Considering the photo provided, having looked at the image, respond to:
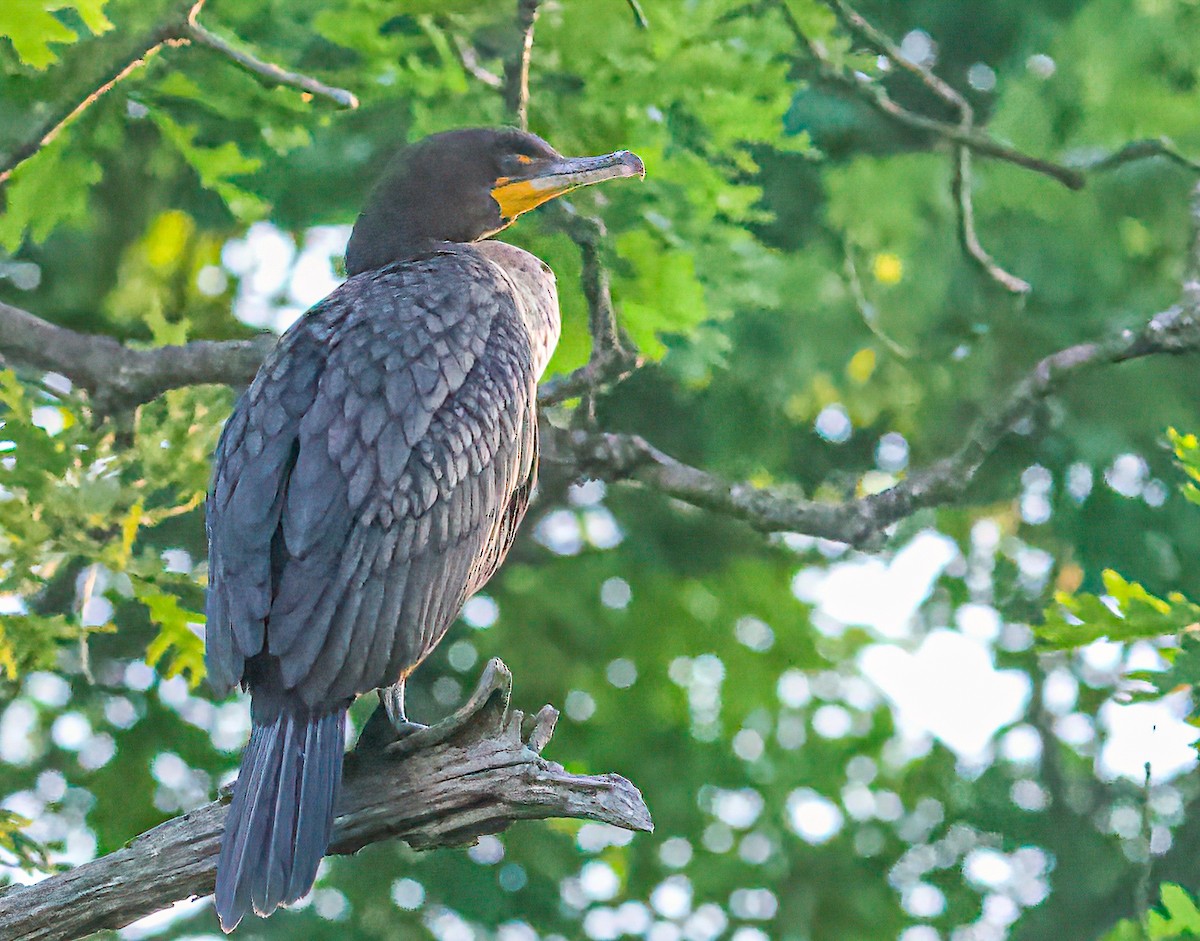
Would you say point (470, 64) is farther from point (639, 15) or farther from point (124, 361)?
point (124, 361)

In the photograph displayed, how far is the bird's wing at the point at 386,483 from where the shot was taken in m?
2.89

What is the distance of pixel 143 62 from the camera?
4.26 m

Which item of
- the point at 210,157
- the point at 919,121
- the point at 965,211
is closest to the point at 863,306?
the point at 965,211

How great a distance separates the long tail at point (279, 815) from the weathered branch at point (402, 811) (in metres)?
0.19

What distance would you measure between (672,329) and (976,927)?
409 centimetres

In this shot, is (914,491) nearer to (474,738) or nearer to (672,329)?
(672,329)

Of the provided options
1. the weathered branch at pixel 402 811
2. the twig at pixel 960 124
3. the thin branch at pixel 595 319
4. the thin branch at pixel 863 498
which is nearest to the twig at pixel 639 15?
the thin branch at pixel 595 319

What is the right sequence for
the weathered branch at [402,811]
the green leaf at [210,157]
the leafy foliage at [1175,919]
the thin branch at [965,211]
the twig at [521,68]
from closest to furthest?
the weathered branch at [402,811]
the leafy foliage at [1175,919]
the twig at [521,68]
the green leaf at [210,157]
the thin branch at [965,211]

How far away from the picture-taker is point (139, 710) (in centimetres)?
662

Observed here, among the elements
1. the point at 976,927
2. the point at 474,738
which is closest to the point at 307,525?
the point at 474,738

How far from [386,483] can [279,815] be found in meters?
0.67

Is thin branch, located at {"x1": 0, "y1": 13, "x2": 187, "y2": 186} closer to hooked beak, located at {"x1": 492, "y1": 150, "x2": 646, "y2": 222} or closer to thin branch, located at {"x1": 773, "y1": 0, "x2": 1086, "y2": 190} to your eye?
hooked beak, located at {"x1": 492, "y1": 150, "x2": 646, "y2": 222}

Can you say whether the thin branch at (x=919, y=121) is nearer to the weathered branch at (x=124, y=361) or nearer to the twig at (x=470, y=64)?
the twig at (x=470, y=64)

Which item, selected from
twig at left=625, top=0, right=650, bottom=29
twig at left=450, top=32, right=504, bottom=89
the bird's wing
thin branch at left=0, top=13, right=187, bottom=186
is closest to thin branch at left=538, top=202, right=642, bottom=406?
twig at left=450, top=32, right=504, bottom=89
